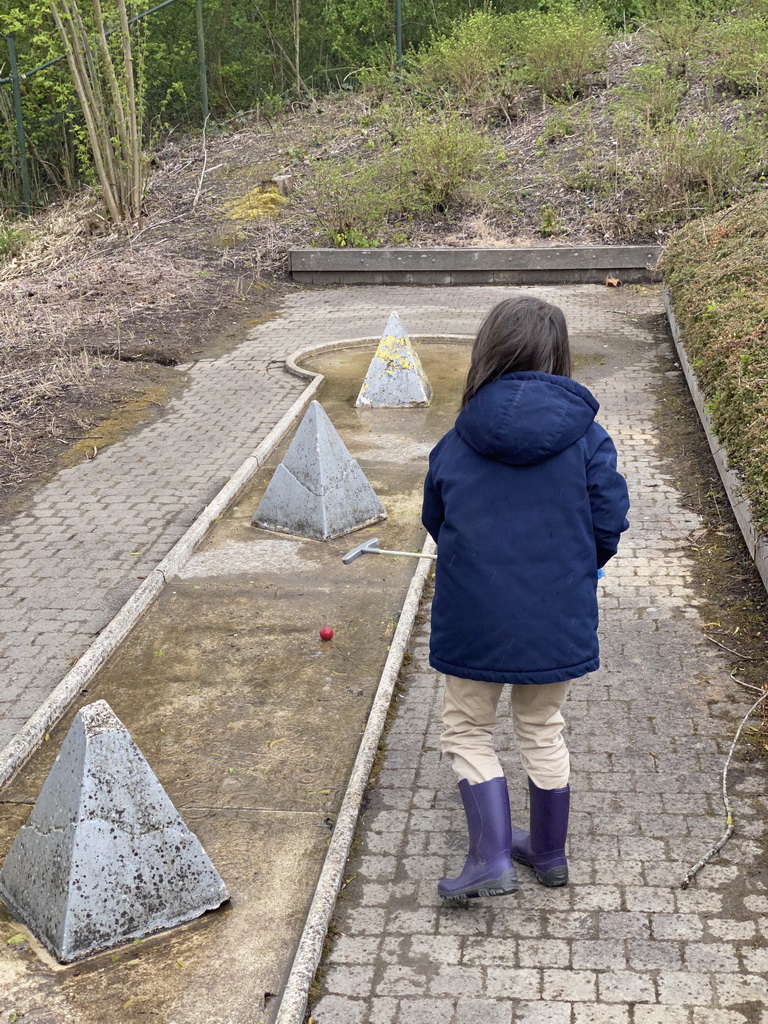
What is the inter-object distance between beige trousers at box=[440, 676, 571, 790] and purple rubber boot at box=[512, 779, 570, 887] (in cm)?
5

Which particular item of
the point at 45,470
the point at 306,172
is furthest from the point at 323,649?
the point at 306,172

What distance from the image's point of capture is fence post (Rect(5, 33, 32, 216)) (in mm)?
16641

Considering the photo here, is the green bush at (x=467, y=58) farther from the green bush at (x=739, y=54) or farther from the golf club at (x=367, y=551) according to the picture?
the golf club at (x=367, y=551)

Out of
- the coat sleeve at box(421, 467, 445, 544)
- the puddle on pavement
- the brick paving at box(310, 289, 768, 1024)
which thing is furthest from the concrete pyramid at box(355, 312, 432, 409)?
the coat sleeve at box(421, 467, 445, 544)

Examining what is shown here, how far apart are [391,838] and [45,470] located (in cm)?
499

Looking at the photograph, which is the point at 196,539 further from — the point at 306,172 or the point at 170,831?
the point at 306,172

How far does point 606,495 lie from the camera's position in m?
3.30

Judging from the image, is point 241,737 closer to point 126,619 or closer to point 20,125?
point 126,619

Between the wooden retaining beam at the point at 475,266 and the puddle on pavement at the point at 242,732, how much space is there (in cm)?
739

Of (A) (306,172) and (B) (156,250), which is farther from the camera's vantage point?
(A) (306,172)

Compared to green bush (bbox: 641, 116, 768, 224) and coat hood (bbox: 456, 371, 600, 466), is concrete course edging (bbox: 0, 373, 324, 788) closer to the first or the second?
coat hood (bbox: 456, 371, 600, 466)

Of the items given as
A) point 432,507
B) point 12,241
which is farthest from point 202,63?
point 432,507

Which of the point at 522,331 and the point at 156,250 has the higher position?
the point at 522,331

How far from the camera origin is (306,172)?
18.1 meters
